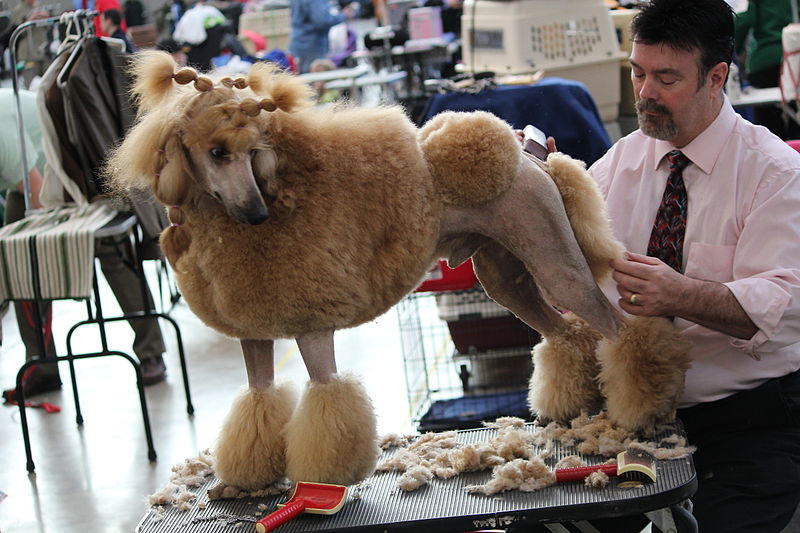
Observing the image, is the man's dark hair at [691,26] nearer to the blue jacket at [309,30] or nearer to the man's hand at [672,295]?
the man's hand at [672,295]

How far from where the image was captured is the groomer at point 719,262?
1634 mm

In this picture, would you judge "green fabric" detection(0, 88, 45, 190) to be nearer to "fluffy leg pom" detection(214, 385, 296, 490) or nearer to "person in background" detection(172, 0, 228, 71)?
"fluffy leg pom" detection(214, 385, 296, 490)

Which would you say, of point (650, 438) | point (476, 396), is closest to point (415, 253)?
point (650, 438)

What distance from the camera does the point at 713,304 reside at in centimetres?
163

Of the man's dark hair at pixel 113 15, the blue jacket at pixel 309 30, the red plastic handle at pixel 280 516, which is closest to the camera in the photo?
the red plastic handle at pixel 280 516

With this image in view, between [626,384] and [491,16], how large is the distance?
106 inches

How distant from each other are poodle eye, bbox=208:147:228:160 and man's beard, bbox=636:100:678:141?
0.82 m

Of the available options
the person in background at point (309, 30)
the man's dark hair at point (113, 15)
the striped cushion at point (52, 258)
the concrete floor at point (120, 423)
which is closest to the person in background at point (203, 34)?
the person in background at point (309, 30)

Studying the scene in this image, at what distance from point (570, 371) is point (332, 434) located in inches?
21.5

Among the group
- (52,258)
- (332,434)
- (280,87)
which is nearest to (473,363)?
(52,258)

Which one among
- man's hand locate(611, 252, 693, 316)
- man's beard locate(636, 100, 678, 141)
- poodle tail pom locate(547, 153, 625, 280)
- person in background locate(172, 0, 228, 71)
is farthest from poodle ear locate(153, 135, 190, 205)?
person in background locate(172, 0, 228, 71)

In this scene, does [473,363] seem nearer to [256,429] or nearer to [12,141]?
[12,141]

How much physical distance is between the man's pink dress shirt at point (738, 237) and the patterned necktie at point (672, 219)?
0.05 feet

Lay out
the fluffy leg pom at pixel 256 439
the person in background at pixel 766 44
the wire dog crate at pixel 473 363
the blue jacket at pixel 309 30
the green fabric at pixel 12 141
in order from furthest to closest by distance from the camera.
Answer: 1. the blue jacket at pixel 309 30
2. the person in background at pixel 766 44
3. the green fabric at pixel 12 141
4. the wire dog crate at pixel 473 363
5. the fluffy leg pom at pixel 256 439
